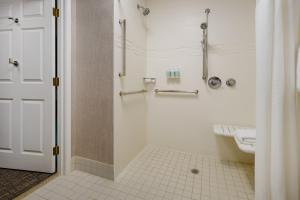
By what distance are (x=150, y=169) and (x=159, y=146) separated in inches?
24.7

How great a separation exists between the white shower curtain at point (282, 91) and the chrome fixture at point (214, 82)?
3.65ft

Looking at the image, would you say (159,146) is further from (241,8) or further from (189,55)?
(241,8)

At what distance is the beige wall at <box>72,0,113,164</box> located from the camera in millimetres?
1671

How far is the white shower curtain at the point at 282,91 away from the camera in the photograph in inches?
37.4

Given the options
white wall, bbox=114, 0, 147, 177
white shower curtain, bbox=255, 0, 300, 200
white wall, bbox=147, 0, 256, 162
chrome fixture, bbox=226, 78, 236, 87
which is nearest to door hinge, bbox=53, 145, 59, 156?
white wall, bbox=114, 0, 147, 177

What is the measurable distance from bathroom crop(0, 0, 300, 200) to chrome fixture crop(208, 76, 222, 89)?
0.5 inches

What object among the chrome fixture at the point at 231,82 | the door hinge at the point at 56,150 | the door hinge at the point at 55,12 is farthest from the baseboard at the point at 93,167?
the chrome fixture at the point at 231,82

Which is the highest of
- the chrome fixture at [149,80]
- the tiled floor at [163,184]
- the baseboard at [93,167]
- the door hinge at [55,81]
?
the chrome fixture at [149,80]

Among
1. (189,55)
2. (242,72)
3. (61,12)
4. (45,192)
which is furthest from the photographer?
(189,55)

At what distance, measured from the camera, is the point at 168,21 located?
2.34 metres

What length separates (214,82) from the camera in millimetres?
2154

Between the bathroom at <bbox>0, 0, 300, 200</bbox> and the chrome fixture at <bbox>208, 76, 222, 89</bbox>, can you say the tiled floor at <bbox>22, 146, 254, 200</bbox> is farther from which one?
the chrome fixture at <bbox>208, 76, 222, 89</bbox>

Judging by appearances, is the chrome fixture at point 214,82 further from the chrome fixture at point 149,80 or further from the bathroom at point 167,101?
the chrome fixture at point 149,80

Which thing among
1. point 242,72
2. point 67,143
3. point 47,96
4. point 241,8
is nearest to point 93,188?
point 67,143
